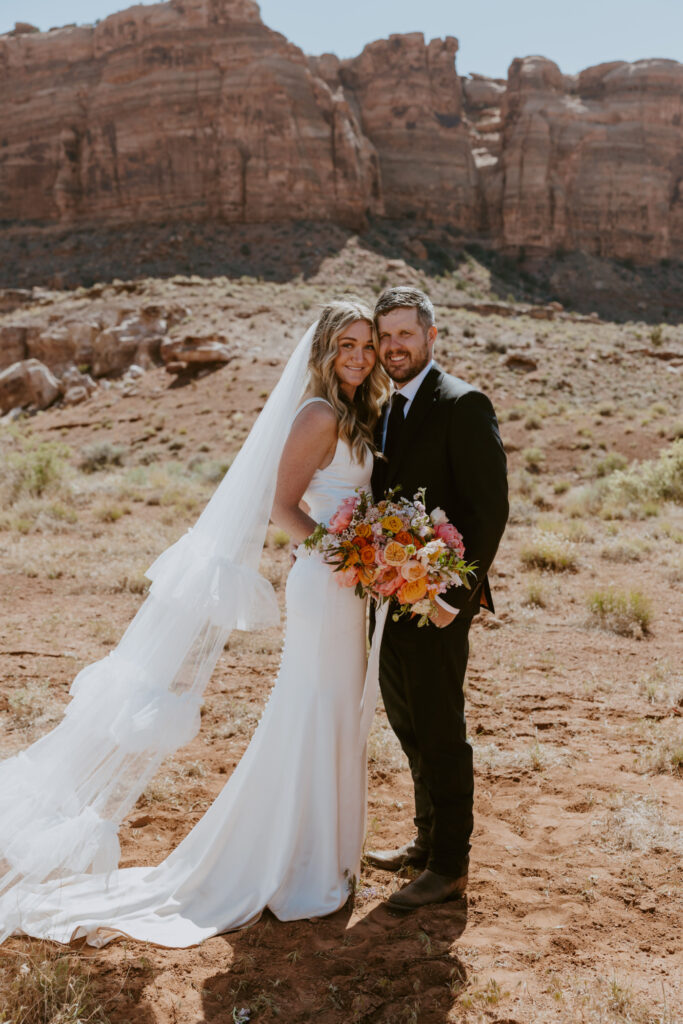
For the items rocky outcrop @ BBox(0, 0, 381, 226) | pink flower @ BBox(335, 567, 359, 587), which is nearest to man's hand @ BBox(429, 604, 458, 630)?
pink flower @ BBox(335, 567, 359, 587)

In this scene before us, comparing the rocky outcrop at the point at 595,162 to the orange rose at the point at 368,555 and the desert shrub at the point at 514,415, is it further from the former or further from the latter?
the orange rose at the point at 368,555

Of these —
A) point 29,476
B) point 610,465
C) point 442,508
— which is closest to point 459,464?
A: point 442,508

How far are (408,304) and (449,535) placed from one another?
1.03 m

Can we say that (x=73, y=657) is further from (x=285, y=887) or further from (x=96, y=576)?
(x=285, y=887)

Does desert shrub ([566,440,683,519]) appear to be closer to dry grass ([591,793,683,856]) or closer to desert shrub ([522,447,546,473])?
desert shrub ([522,447,546,473])

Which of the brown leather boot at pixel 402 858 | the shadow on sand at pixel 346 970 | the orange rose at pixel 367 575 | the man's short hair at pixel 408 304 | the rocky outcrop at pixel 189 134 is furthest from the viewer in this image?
the rocky outcrop at pixel 189 134

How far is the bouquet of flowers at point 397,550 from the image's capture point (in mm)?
2914

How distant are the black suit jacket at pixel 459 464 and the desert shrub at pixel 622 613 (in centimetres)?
498

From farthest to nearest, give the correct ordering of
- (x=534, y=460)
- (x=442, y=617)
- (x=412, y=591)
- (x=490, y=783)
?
(x=534, y=460), (x=490, y=783), (x=442, y=617), (x=412, y=591)

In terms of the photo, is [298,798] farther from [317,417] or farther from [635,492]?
[635,492]

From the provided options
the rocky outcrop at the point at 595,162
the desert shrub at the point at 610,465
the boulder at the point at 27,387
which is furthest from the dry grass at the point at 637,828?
the rocky outcrop at the point at 595,162

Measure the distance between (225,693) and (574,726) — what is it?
9.01 feet

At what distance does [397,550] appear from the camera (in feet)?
9.46

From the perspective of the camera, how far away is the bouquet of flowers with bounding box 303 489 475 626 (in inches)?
115
